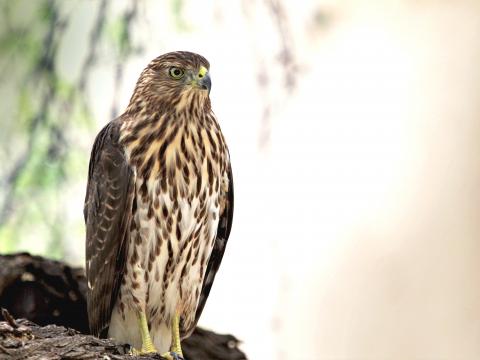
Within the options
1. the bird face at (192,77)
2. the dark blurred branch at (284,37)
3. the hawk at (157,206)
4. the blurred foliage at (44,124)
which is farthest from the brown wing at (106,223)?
Answer: the dark blurred branch at (284,37)

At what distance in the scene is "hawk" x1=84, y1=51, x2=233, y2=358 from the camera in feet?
8.03

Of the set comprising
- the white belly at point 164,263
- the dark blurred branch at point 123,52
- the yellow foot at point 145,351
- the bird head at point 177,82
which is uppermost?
the dark blurred branch at point 123,52

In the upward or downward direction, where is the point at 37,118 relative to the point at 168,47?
downward

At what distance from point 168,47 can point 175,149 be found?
1.34 meters

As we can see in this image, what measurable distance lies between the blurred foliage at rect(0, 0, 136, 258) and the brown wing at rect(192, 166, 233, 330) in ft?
3.61

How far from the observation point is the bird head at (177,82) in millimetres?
2496

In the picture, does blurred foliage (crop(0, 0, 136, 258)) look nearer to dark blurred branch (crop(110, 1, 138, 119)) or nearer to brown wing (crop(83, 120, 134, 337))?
dark blurred branch (crop(110, 1, 138, 119))

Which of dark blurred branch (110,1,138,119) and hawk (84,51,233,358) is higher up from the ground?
dark blurred branch (110,1,138,119)

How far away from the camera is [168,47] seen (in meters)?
3.72

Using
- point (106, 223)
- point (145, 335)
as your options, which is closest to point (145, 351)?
point (145, 335)

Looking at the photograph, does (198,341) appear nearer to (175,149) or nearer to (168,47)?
(175,149)

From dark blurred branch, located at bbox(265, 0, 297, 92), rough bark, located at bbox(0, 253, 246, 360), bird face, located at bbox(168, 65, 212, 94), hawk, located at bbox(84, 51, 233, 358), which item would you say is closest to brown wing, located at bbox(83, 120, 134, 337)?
hawk, located at bbox(84, 51, 233, 358)

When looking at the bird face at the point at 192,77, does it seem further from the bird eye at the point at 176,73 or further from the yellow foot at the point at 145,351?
the yellow foot at the point at 145,351

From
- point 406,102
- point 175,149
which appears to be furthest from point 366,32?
point 175,149
